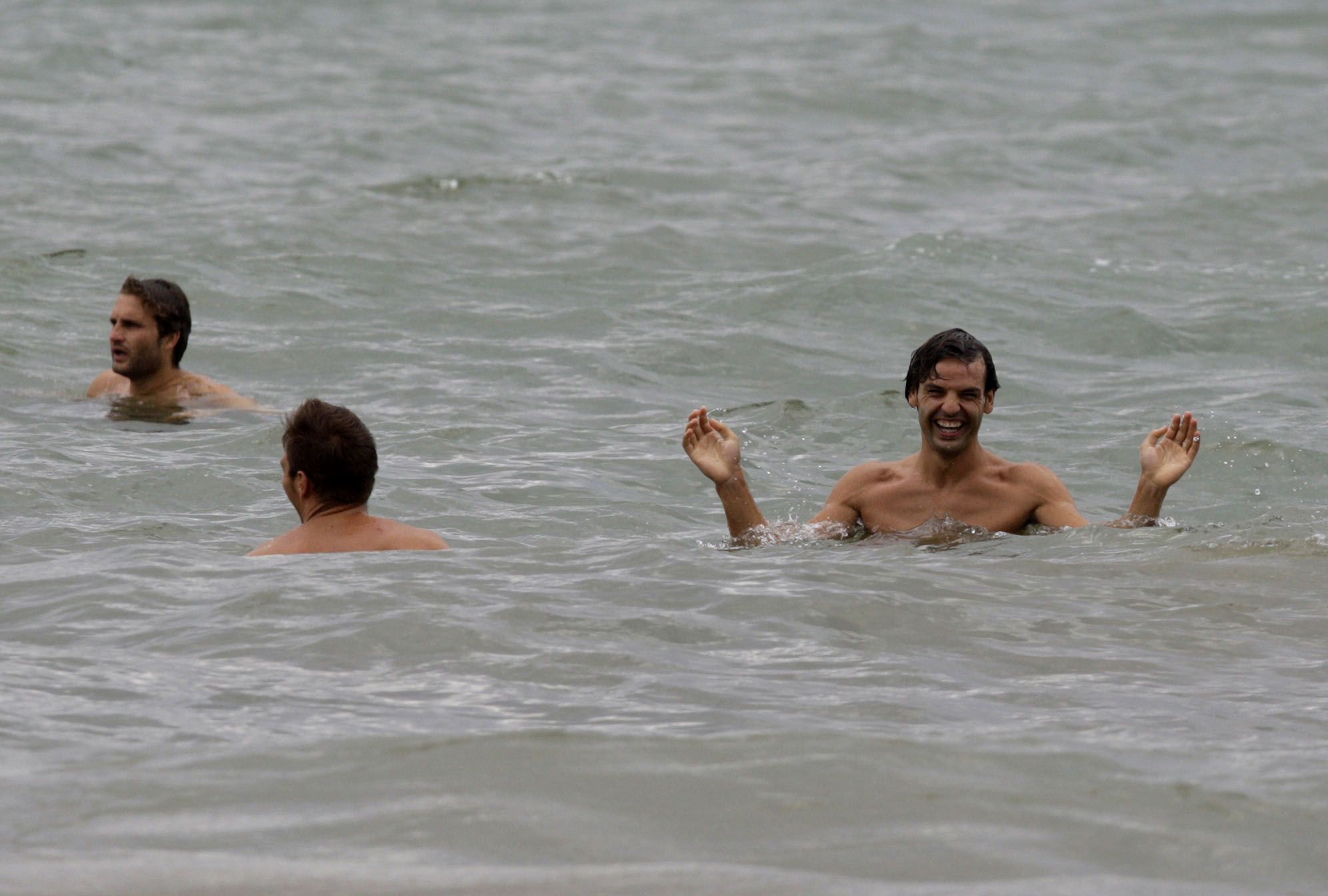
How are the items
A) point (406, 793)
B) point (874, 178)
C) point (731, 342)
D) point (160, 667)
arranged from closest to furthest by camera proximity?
point (406, 793)
point (160, 667)
point (731, 342)
point (874, 178)

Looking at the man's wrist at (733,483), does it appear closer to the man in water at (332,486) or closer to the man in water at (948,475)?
the man in water at (948,475)

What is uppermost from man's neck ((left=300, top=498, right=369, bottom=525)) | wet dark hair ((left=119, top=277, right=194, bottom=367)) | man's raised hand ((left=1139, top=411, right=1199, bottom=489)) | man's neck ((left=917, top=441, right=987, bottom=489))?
wet dark hair ((left=119, top=277, right=194, bottom=367))

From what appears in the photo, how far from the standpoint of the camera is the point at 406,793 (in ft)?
16.6

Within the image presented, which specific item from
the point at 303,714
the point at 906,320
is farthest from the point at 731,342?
the point at 303,714

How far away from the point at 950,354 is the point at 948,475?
2.28 ft

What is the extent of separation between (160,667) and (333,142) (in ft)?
49.0

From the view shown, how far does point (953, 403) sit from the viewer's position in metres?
8.09

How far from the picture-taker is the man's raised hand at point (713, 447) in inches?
312

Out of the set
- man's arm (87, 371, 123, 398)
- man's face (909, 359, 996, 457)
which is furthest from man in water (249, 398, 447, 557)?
man's arm (87, 371, 123, 398)

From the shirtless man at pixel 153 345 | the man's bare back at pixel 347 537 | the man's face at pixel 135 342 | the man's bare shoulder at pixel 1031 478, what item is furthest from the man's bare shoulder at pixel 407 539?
the man's face at pixel 135 342

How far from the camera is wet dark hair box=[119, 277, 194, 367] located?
1166cm

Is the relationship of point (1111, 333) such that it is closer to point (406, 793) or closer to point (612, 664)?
point (612, 664)

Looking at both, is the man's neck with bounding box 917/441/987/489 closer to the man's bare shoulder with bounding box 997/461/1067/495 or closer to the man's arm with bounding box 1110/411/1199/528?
the man's bare shoulder with bounding box 997/461/1067/495

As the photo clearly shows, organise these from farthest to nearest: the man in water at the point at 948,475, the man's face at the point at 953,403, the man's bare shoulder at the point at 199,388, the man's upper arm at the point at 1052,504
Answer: the man's bare shoulder at the point at 199,388 < the man's upper arm at the point at 1052,504 < the man's face at the point at 953,403 < the man in water at the point at 948,475
